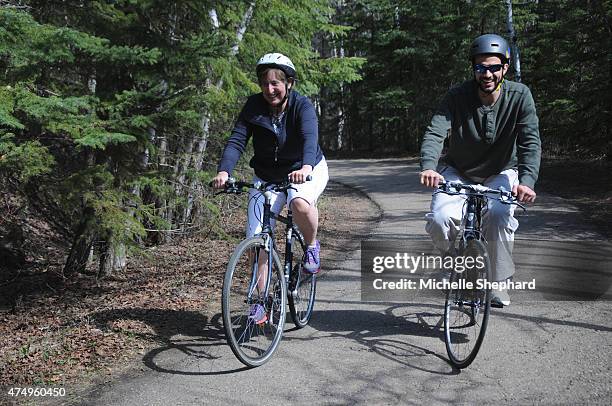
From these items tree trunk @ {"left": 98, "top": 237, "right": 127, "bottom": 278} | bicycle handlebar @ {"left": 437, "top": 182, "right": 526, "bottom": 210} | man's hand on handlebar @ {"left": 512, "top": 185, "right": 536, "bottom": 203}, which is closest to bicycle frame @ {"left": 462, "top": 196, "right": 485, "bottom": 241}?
bicycle handlebar @ {"left": 437, "top": 182, "right": 526, "bottom": 210}

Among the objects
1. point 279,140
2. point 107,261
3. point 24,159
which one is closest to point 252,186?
point 279,140

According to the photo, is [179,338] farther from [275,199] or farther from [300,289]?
[275,199]

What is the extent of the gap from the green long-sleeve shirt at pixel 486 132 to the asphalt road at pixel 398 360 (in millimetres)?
1380

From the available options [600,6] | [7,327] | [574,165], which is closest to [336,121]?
[574,165]

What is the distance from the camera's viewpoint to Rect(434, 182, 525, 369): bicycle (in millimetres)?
4402

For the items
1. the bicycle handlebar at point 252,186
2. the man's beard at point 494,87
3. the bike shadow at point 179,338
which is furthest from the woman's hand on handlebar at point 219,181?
the man's beard at point 494,87

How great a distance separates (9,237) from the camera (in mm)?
8461

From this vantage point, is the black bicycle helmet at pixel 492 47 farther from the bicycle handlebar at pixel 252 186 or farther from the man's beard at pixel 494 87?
the bicycle handlebar at pixel 252 186

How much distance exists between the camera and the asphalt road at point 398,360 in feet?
13.1

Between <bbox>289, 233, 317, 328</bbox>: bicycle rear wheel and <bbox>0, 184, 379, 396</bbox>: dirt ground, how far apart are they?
40.0 inches

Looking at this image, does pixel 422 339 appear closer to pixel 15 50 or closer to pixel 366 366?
pixel 366 366

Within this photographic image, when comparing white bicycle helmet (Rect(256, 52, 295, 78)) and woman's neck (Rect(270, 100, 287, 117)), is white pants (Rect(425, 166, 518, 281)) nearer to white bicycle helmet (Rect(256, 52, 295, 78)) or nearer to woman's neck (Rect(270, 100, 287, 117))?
woman's neck (Rect(270, 100, 287, 117))

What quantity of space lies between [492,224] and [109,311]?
3647mm

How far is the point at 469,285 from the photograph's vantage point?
4.64m
